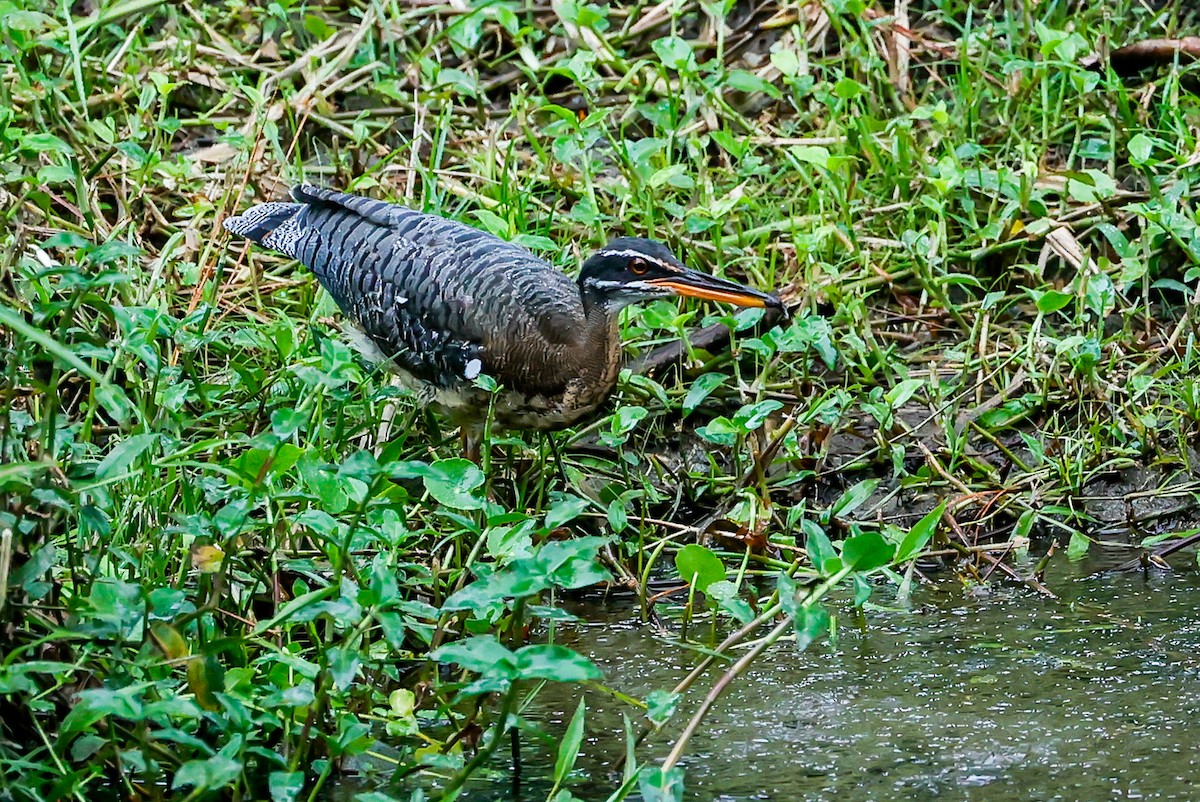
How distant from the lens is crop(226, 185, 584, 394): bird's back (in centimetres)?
490

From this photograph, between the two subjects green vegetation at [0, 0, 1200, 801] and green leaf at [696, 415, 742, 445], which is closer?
green vegetation at [0, 0, 1200, 801]

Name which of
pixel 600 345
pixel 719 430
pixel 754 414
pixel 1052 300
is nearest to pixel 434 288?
pixel 600 345

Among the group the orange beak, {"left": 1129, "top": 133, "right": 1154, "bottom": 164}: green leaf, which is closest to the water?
the orange beak

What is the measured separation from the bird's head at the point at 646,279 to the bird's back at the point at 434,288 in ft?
0.45

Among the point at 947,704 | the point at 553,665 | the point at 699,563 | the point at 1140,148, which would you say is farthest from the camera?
the point at 1140,148

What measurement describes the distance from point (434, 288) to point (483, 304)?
0.61 ft

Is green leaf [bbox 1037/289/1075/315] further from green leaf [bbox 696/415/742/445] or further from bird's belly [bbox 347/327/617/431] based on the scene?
bird's belly [bbox 347/327/617/431]

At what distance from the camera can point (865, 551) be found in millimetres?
2748

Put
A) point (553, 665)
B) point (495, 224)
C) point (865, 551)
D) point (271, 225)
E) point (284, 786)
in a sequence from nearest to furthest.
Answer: point (553, 665), point (865, 551), point (284, 786), point (495, 224), point (271, 225)

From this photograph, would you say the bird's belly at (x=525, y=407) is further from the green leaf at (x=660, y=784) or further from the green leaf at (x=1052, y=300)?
the green leaf at (x=660, y=784)

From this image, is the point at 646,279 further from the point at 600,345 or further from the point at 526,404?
the point at 526,404

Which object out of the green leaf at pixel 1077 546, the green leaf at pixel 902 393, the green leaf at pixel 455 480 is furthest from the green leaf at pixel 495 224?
the green leaf at pixel 1077 546

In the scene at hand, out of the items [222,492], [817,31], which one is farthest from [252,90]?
[222,492]

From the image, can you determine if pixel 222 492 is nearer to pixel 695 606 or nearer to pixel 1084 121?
pixel 695 606
